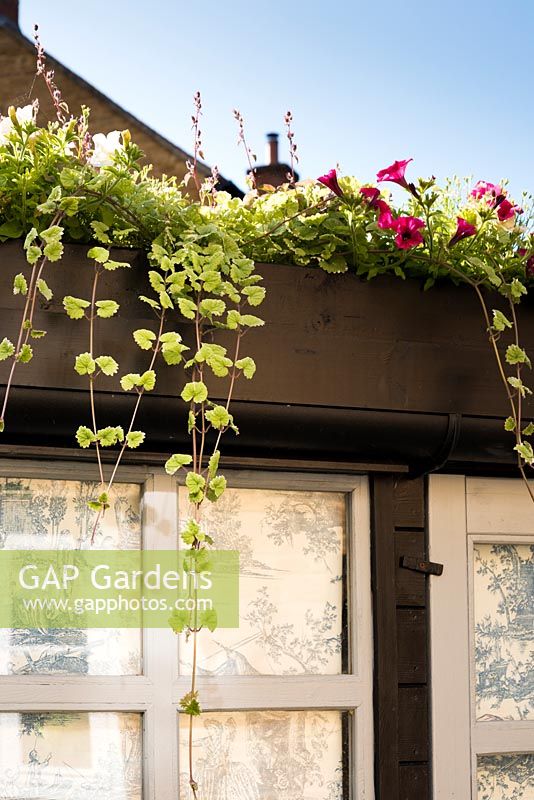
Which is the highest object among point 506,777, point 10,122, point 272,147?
point 272,147

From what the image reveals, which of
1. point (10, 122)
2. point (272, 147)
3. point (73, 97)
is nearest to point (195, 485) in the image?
point (10, 122)

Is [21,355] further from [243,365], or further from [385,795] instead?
[385,795]

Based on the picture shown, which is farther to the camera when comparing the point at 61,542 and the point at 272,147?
the point at 272,147

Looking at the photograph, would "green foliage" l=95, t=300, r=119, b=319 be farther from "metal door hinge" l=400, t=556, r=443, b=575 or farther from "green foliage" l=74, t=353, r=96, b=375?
"metal door hinge" l=400, t=556, r=443, b=575

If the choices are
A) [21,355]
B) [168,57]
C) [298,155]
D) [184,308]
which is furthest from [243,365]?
[168,57]

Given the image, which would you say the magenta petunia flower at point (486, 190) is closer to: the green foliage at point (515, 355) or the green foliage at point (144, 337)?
the green foliage at point (515, 355)

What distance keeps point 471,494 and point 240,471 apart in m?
0.52

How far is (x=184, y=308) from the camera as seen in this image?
1727mm

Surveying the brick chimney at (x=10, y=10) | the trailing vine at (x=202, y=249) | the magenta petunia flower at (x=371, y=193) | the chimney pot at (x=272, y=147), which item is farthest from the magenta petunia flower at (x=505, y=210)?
the chimney pot at (x=272, y=147)

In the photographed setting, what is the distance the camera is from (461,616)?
215 cm

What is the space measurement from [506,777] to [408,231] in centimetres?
Result: 116

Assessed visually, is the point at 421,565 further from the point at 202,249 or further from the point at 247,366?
the point at 202,249

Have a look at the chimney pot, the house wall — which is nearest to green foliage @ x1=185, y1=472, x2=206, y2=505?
the house wall

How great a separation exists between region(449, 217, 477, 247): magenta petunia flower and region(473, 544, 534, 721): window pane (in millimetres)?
689
